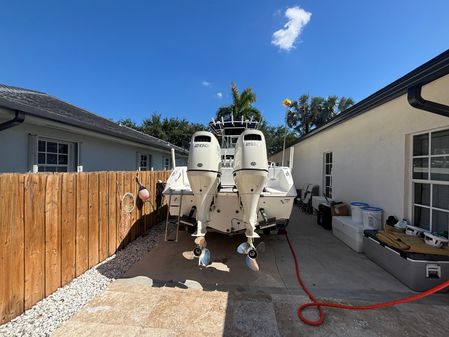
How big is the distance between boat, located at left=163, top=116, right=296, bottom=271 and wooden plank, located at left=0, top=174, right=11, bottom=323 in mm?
1904

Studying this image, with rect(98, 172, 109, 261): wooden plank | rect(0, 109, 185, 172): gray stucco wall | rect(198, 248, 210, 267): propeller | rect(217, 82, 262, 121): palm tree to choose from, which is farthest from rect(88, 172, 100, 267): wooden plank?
rect(217, 82, 262, 121): palm tree

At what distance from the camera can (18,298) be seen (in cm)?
241

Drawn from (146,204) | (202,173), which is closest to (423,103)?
(202,173)

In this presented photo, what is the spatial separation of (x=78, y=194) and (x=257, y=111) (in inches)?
586

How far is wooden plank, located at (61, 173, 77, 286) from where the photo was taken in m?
3.05

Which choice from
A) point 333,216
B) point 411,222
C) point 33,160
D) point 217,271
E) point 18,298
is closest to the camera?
point 18,298

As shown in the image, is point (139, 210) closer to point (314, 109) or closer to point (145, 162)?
point (145, 162)

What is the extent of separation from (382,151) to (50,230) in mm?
6211

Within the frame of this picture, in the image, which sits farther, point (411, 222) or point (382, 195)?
point (382, 195)

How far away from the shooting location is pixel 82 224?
3.42m

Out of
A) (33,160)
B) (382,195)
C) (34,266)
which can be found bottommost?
(34,266)

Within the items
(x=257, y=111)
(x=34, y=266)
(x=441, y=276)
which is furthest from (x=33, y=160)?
(x=257, y=111)

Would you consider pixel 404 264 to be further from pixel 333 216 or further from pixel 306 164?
pixel 306 164

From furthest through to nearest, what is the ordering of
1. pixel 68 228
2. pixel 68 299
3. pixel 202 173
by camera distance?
pixel 68 228
pixel 202 173
pixel 68 299
